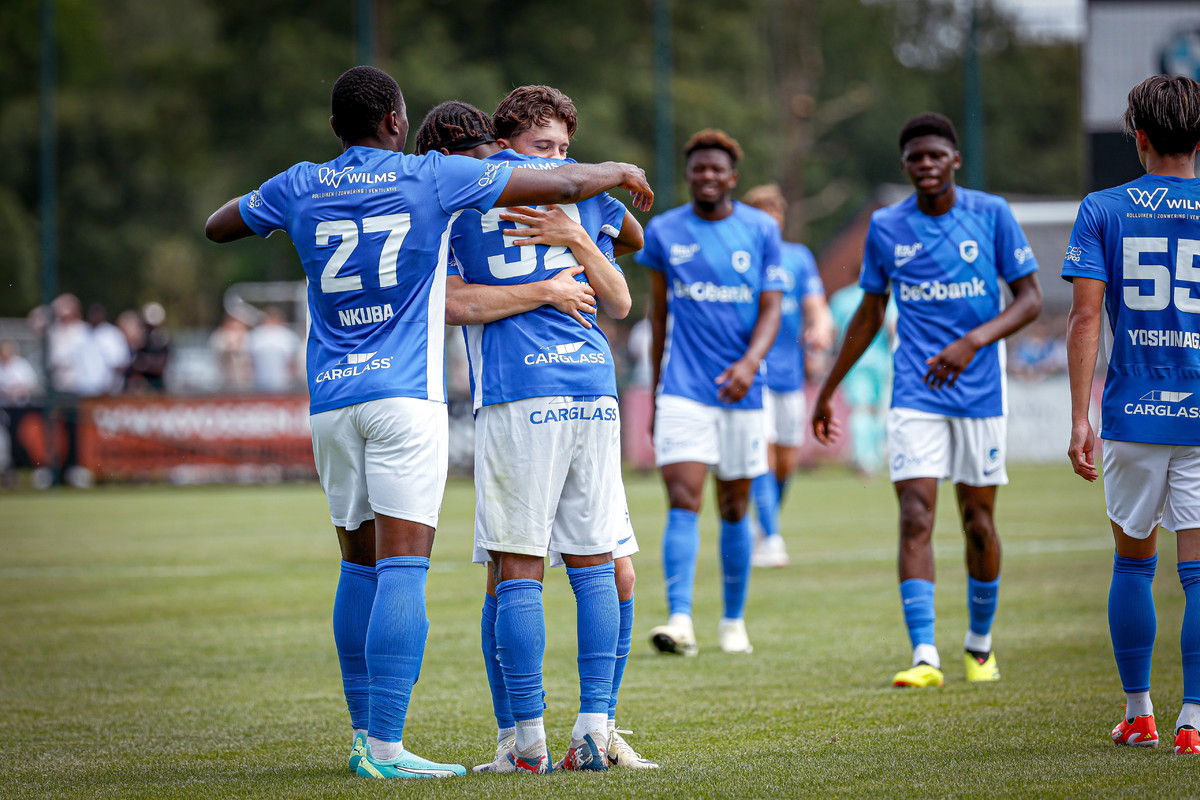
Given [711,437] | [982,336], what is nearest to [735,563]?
[711,437]

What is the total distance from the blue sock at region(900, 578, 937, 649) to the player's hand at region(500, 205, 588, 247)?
2.71 metres

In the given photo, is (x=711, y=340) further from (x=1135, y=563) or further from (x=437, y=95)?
(x=437, y=95)

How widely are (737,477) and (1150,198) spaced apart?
3377 millimetres

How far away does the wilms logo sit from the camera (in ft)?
15.4

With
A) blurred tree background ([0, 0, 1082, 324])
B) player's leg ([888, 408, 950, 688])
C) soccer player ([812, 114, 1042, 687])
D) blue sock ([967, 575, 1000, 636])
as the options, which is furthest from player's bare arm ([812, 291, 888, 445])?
blurred tree background ([0, 0, 1082, 324])

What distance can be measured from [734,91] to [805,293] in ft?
98.7

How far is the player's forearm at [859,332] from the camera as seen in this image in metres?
6.81

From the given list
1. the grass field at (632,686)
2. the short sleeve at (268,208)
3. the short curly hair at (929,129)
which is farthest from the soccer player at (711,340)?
A: the short sleeve at (268,208)

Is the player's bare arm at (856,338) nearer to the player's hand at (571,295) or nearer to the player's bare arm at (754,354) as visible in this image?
the player's bare arm at (754,354)

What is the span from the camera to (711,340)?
775 cm

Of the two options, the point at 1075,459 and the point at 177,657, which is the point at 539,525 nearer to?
the point at 1075,459

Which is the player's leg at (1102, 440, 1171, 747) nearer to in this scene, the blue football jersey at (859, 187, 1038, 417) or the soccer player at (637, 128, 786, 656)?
the blue football jersey at (859, 187, 1038, 417)

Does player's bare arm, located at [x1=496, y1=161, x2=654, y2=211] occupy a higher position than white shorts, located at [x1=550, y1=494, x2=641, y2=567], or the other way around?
player's bare arm, located at [x1=496, y1=161, x2=654, y2=211]

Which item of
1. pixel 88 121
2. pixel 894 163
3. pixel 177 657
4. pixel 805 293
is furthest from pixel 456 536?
pixel 894 163
